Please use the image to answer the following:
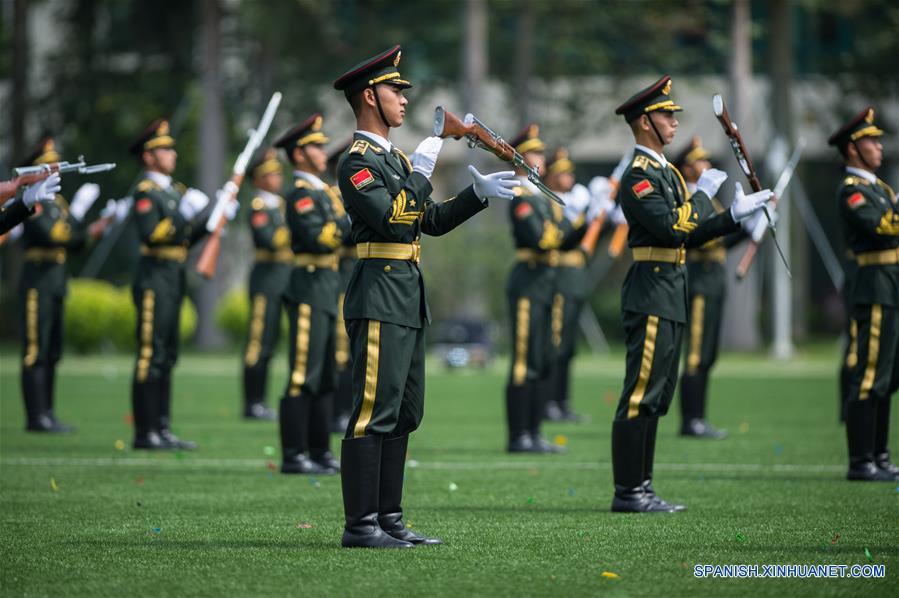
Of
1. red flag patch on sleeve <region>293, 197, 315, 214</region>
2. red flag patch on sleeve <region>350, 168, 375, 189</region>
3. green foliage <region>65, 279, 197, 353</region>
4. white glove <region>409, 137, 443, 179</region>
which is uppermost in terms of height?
white glove <region>409, 137, 443, 179</region>

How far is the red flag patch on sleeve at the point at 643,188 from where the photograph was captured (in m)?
8.55

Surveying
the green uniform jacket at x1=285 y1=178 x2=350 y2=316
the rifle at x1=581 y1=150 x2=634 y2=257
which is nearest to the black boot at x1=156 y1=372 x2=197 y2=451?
the green uniform jacket at x1=285 y1=178 x2=350 y2=316

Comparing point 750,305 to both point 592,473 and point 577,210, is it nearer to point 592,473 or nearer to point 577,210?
point 577,210

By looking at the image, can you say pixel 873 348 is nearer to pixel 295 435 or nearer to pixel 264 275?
pixel 295 435

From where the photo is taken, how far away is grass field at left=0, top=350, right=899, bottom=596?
6.61 m

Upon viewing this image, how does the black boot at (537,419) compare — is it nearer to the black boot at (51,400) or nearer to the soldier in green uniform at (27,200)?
the black boot at (51,400)

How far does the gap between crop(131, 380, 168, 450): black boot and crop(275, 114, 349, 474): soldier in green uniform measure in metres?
1.97

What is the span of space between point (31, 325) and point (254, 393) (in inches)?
105

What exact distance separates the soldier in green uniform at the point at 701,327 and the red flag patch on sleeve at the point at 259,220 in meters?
3.94

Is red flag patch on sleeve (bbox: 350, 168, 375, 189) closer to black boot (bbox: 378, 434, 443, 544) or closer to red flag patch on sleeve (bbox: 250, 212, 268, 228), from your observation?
black boot (bbox: 378, 434, 443, 544)

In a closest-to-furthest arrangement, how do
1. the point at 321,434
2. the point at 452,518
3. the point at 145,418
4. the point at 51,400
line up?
the point at 452,518 < the point at 321,434 < the point at 145,418 < the point at 51,400

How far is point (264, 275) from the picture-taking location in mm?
15039

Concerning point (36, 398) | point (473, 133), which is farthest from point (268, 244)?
point (473, 133)

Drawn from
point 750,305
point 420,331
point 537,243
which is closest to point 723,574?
point 420,331
